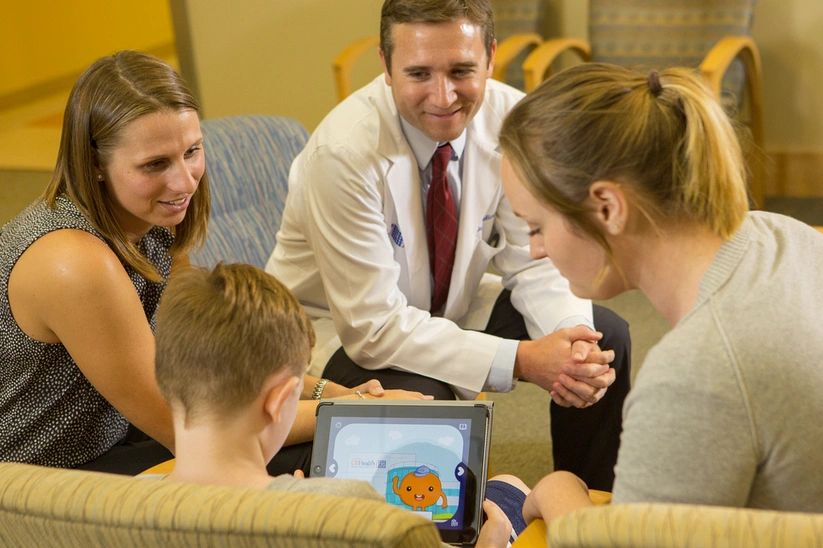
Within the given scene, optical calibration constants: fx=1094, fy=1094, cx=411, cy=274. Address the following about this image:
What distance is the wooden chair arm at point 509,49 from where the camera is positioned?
3.84m

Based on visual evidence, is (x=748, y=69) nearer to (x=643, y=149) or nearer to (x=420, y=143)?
(x=420, y=143)

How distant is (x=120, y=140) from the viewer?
1.76 metres

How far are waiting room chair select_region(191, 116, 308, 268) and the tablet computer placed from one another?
3.18 feet

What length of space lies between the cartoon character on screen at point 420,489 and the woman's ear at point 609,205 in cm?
49

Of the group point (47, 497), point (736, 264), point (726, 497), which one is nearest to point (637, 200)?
point (736, 264)

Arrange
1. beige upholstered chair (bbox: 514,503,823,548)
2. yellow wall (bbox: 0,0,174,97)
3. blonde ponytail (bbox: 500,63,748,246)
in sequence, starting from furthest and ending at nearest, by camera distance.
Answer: yellow wall (bbox: 0,0,174,97), blonde ponytail (bbox: 500,63,748,246), beige upholstered chair (bbox: 514,503,823,548)

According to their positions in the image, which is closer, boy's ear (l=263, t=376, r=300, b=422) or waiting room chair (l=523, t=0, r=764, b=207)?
boy's ear (l=263, t=376, r=300, b=422)

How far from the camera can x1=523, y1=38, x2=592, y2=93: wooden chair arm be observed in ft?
12.2

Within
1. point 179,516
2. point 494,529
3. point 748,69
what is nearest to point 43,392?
point 494,529

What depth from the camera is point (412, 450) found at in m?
1.56

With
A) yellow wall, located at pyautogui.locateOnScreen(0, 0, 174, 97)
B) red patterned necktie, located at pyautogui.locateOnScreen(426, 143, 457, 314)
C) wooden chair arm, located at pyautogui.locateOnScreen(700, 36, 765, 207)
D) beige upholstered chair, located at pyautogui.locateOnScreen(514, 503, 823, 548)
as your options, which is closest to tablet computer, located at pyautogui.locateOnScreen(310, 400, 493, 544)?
beige upholstered chair, located at pyautogui.locateOnScreen(514, 503, 823, 548)

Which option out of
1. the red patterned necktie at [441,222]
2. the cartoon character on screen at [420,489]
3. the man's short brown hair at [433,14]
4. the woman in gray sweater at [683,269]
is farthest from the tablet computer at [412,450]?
the man's short brown hair at [433,14]

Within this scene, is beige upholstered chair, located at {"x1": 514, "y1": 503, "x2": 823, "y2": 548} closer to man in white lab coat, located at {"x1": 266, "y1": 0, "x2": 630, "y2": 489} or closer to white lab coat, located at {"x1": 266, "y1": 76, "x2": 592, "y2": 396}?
man in white lab coat, located at {"x1": 266, "y1": 0, "x2": 630, "y2": 489}

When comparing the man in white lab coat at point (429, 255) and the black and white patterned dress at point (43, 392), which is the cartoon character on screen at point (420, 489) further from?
the black and white patterned dress at point (43, 392)
